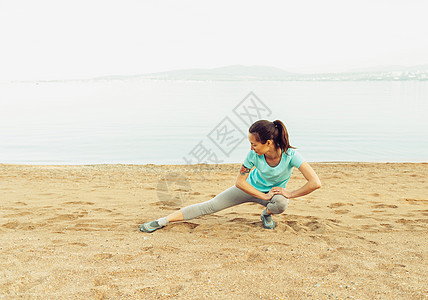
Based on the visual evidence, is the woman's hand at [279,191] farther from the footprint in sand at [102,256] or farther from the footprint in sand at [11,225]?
the footprint in sand at [11,225]

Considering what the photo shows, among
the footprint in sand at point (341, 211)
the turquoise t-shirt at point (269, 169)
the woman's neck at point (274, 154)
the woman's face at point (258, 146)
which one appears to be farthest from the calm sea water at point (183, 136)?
the woman's face at point (258, 146)

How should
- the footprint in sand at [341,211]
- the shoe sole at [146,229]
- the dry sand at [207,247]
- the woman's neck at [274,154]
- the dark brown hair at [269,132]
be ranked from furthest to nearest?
1. the footprint in sand at [341,211]
2. the shoe sole at [146,229]
3. the woman's neck at [274,154]
4. the dark brown hair at [269,132]
5. the dry sand at [207,247]

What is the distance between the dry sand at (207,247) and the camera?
319cm

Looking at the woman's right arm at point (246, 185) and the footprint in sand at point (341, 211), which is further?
the footprint in sand at point (341, 211)

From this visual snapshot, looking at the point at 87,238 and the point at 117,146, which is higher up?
the point at 87,238

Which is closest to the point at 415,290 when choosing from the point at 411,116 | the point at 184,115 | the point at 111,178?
the point at 111,178

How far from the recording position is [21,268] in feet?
11.5

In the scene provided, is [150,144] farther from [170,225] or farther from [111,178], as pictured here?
[170,225]

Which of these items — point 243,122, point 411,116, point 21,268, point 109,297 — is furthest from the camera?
point 411,116

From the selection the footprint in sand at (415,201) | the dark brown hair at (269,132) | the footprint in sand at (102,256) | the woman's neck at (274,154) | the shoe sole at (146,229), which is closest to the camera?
the footprint in sand at (102,256)

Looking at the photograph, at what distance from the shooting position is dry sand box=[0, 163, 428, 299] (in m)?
3.19

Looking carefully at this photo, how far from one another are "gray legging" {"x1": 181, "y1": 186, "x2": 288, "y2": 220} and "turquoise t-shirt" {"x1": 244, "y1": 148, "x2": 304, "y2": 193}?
0.17 meters

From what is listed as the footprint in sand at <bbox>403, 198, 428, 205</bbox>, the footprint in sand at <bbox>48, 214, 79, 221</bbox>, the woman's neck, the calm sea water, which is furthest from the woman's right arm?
the calm sea water

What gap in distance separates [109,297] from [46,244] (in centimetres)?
150
